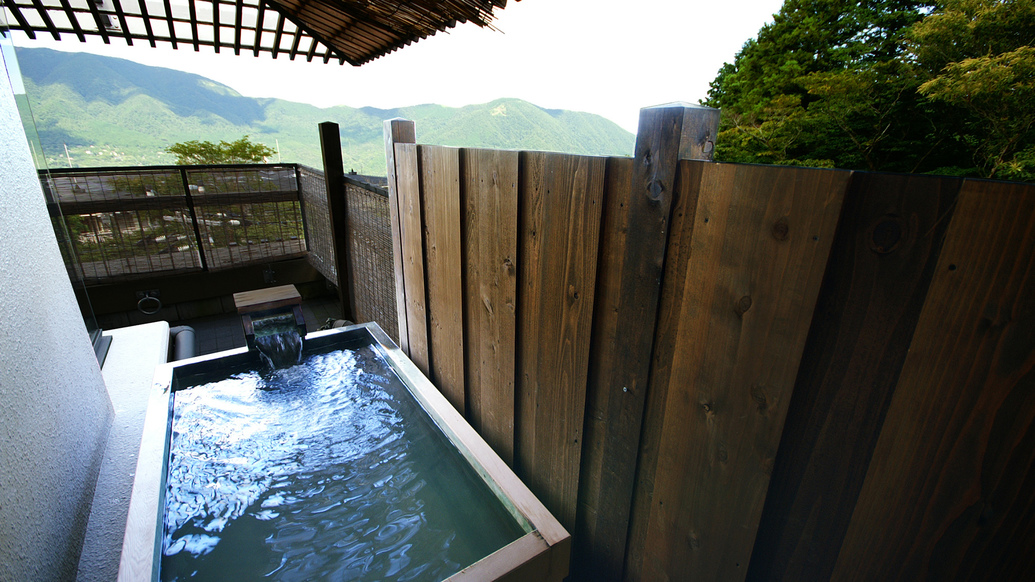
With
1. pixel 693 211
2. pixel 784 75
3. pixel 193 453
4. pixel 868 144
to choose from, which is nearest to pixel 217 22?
pixel 193 453

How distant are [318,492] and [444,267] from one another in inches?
43.6

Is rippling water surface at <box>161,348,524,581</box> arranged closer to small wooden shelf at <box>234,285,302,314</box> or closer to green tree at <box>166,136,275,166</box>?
small wooden shelf at <box>234,285,302,314</box>

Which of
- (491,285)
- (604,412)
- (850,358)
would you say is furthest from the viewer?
(491,285)

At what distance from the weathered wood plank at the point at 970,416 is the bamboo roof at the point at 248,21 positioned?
146 inches

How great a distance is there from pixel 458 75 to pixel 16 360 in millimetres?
48333

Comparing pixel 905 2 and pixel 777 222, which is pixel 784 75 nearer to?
pixel 905 2

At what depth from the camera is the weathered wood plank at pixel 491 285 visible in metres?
1.53

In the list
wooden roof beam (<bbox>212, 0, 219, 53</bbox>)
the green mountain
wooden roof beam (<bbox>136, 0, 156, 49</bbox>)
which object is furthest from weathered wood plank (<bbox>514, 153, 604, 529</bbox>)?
the green mountain

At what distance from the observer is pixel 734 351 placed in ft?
2.93

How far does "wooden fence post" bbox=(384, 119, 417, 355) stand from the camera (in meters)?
2.23

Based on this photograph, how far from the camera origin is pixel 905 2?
1520 centimetres

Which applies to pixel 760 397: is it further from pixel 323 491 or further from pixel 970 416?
pixel 323 491

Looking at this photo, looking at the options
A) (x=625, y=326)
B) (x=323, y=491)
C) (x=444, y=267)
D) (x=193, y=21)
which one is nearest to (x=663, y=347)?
(x=625, y=326)

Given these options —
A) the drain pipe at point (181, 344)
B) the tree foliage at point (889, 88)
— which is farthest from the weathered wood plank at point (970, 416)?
the tree foliage at point (889, 88)
